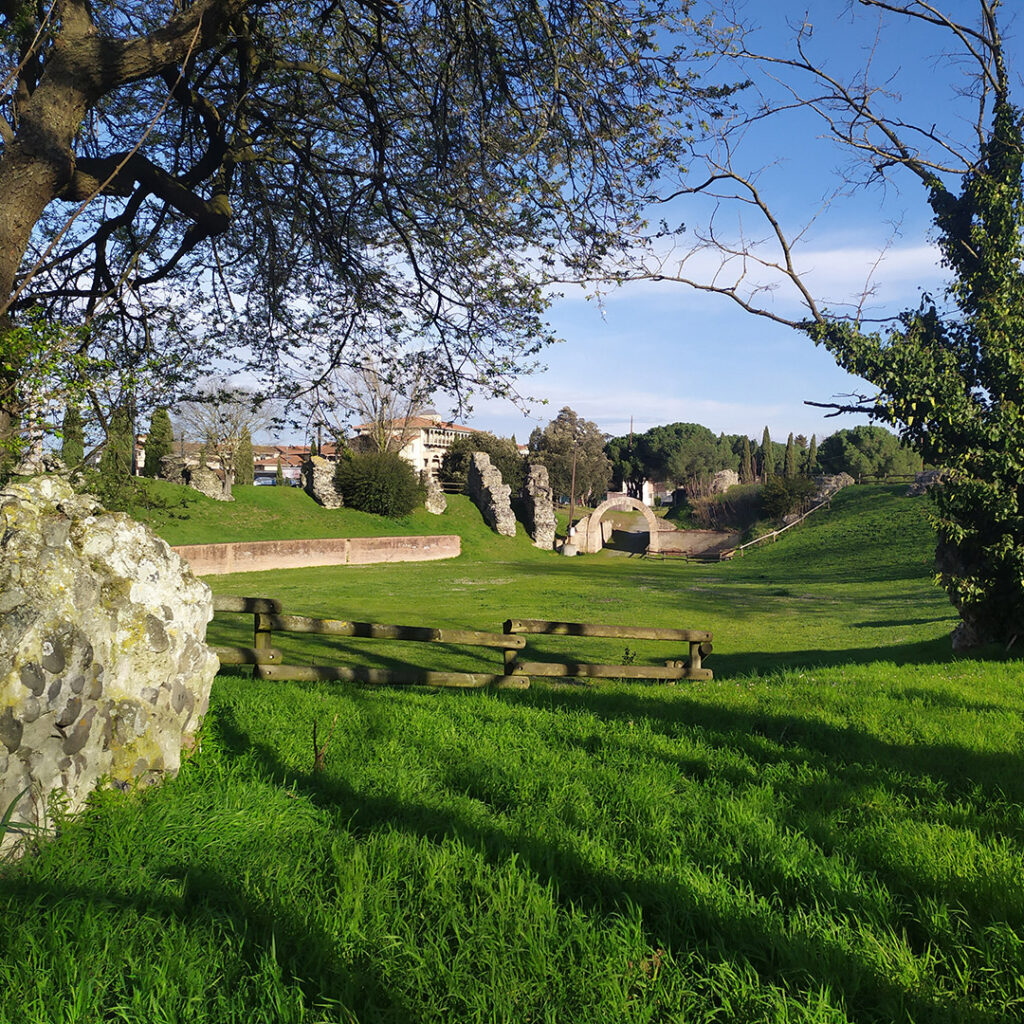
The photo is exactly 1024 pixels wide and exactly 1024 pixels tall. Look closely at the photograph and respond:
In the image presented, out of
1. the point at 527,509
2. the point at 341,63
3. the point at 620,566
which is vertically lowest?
the point at 620,566

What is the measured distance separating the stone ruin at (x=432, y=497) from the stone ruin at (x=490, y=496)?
3430 mm

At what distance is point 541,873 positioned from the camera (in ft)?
10.4

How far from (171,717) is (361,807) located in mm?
1225

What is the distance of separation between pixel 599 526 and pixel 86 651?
5312 centimetres

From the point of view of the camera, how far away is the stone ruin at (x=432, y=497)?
4581cm

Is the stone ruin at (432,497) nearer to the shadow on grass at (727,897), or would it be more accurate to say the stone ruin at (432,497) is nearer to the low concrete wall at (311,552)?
the low concrete wall at (311,552)

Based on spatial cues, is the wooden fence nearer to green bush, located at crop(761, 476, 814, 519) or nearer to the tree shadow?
the tree shadow

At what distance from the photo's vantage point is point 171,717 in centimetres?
397

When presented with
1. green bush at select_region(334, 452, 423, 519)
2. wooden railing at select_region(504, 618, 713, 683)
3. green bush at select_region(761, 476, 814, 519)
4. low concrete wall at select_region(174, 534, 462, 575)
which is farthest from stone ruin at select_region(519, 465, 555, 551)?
wooden railing at select_region(504, 618, 713, 683)

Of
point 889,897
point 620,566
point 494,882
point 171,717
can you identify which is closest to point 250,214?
point 171,717

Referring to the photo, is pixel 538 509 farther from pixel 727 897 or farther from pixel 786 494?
pixel 727 897

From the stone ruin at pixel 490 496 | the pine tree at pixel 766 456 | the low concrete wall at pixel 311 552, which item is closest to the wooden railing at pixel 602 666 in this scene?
the low concrete wall at pixel 311 552

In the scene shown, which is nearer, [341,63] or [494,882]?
[494,882]

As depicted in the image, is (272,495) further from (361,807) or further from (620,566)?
(361,807)
